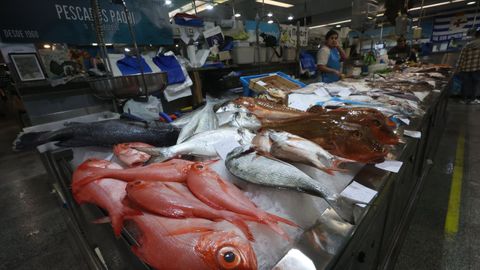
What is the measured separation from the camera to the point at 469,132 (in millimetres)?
4477

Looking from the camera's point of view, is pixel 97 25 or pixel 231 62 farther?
pixel 231 62

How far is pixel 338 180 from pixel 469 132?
5.62m

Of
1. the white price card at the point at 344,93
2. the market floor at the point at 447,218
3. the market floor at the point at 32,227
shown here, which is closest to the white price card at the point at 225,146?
the white price card at the point at 344,93

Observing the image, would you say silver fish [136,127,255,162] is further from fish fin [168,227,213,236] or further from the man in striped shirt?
the man in striped shirt

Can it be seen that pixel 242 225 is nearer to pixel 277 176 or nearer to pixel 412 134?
pixel 277 176

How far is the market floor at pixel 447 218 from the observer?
174cm

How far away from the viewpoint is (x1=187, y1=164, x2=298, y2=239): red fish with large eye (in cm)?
63

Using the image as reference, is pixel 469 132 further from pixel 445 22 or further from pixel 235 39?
pixel 445 22

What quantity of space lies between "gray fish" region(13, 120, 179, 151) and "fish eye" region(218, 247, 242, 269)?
974 mm

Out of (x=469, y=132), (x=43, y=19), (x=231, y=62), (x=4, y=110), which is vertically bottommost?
(x=469, y=132)

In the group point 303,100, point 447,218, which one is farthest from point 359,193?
point 447,218

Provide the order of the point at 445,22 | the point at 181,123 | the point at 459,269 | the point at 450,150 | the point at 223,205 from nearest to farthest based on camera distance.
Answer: the point at 223,205, the point at 181,123, the point at 459,269, the point at 450,150, the point at 445,22

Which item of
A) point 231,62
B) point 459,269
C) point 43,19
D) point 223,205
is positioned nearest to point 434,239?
point 459,269

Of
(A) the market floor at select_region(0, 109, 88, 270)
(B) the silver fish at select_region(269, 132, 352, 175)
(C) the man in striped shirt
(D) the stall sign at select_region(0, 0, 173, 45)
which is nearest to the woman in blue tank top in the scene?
(D) the stall sign at select_region(0, 0, 173, 45)
